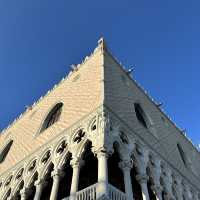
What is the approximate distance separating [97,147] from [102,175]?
1.04m

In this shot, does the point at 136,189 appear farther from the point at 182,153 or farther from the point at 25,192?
the point at 182,153

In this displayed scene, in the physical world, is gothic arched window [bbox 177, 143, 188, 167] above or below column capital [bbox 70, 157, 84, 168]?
above

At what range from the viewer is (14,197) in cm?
1234

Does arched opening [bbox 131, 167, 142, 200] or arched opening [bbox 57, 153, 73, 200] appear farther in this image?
arched opening [bbox 131, 167, 142, 200]

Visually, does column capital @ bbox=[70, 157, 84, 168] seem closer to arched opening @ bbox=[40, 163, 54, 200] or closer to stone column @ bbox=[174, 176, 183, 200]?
arched opening @ bbox=[40, 163, 54, 200]

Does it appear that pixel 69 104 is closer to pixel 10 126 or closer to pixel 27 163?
pixel 27 163

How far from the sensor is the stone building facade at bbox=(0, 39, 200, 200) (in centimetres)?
1020

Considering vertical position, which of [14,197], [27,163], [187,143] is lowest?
[14,197]

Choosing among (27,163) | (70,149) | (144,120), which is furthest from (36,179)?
(144,120)

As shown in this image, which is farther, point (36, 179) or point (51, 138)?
point (51, 138)

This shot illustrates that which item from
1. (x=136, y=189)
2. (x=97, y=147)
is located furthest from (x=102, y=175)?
(x=136, y=189)

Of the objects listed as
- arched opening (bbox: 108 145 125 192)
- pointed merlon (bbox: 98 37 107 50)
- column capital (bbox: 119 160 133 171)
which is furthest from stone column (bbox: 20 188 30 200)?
pointed merlon (bbox: 98 37 107 50)

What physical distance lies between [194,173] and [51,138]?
7.97m

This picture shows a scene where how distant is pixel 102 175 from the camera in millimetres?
8883
